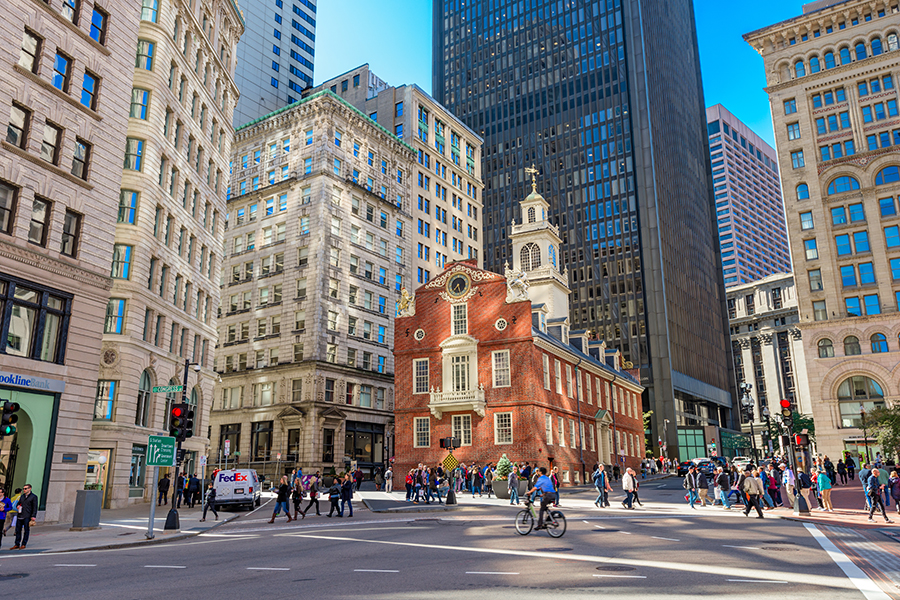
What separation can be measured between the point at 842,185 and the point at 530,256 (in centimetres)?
3217

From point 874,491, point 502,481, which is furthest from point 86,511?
point 874,491

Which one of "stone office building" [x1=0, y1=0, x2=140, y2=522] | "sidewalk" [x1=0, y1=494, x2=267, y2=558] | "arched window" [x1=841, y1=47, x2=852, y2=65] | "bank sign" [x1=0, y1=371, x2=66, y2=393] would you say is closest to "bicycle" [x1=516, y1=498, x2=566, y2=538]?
"sidewalk" [x1=0, y1=494, x2=267, y2=558]

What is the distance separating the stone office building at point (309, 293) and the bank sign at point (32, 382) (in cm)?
3452

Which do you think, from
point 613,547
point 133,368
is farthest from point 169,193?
point 613,547

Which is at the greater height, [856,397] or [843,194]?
[843,194]

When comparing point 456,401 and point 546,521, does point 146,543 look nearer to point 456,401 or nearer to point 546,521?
point 546,521

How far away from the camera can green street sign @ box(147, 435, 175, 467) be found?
70.5 feet

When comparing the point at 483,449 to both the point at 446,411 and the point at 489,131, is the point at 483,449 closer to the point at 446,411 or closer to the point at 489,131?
the point at 446,411

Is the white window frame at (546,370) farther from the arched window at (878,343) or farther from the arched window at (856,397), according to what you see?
the arched window at (878,343)

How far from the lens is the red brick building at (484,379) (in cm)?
4688

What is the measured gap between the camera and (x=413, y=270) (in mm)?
75188

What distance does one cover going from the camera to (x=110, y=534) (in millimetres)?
21266

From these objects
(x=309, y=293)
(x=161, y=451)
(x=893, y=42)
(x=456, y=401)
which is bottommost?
(x=161, y=451)

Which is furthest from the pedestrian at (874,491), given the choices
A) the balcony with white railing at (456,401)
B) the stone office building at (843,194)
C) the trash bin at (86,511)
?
the stone office building at (843,194)
